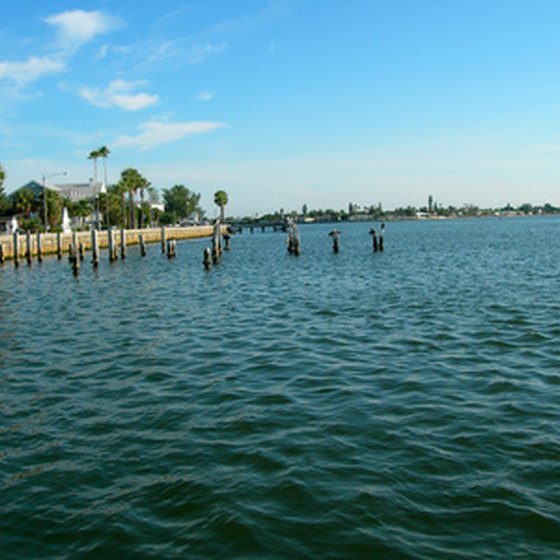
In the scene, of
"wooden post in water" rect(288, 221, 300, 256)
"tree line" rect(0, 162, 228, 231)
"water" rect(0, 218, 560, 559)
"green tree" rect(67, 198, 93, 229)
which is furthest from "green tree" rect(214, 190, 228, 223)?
Result: "water" rect(0, 218, 560, 559)

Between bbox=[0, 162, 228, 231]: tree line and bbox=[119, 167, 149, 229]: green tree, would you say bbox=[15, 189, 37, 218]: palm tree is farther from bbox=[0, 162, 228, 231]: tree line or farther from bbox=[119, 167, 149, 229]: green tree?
bbox=[119, 167, 149, 229]: green tree

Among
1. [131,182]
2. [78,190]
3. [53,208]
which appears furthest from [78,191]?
[53,208]

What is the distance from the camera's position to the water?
21.3 feet

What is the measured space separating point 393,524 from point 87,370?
9181mm

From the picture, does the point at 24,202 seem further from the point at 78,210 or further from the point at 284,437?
the point at 284,437

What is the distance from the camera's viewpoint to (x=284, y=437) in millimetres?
9234

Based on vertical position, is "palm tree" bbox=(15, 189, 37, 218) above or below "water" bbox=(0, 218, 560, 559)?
above

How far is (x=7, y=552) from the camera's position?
6.27 metres

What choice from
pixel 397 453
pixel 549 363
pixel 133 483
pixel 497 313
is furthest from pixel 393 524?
pixel 497 313

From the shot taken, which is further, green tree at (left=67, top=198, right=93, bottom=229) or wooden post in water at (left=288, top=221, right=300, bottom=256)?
green tree at (left=67, top=198, right=93, bottom=229)

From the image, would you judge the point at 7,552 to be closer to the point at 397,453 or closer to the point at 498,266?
the point at 397,453

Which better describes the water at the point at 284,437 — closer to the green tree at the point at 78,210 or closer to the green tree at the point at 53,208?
the green tree at the point at 53,208

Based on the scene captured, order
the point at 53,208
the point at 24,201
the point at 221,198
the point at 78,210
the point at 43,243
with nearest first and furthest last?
the point at 43,243 < the point at 24,201 < the point at 53,208 < the point at 78,210 < the point at 221,198

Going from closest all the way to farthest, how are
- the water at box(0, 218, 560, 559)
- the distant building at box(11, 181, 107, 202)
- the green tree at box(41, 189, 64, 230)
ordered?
1. the water at box(0, 218, 560, 559)
2. the green tree at box(41, 189, 64, 230)
3. the distant building at box(11, 181, 107, 202)
